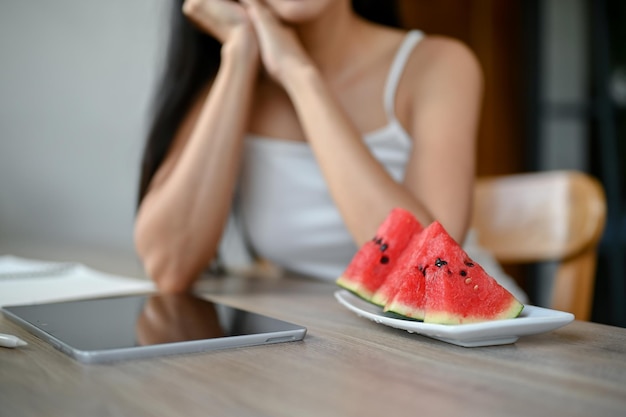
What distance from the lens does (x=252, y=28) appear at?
1449mm

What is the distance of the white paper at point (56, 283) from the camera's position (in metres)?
1.08

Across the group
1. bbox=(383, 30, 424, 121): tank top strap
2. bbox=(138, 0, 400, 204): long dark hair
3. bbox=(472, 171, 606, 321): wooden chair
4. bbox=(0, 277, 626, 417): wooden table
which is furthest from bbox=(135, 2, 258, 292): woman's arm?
bbox=(472, 171, 606, 321): wooden chair

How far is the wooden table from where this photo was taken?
0.50 meters

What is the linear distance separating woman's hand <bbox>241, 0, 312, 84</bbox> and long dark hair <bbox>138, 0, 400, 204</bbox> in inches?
6.9

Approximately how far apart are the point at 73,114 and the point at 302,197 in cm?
138

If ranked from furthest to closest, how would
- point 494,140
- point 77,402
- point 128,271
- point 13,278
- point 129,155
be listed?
point 494,140 < point 129,155 < point 128,271 < point 13,278 < point 77,402

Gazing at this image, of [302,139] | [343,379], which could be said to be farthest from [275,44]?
[343,379]

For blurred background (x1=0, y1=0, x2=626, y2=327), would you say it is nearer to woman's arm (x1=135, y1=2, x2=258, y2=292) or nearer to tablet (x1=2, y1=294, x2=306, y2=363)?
woman's arm (x1=135, y1=2, x2=258, y2=292)

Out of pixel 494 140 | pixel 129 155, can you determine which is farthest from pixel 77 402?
pixel 494 140

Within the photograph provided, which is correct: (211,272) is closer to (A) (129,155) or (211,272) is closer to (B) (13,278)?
(B) (13,278)

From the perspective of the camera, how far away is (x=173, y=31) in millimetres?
1590

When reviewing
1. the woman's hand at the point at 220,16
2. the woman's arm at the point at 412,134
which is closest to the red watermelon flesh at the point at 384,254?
the woman's arm at the point at 412,134

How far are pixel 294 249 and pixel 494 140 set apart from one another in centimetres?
278

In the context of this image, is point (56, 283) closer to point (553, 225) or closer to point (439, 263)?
point (439, 263)
